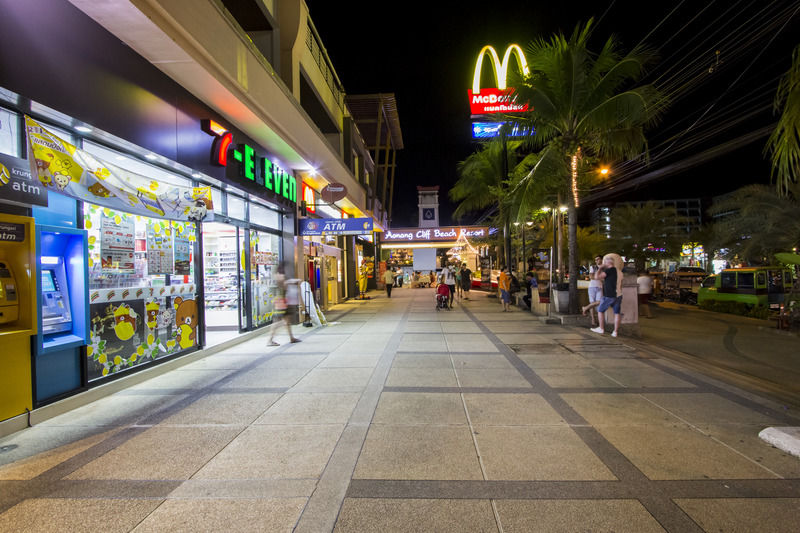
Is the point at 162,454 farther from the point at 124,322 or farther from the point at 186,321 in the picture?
the point at 186,321

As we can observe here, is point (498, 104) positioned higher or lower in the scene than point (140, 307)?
higher

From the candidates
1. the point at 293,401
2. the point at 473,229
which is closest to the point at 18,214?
the point at 293,401

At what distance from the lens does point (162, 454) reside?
376 centimetres

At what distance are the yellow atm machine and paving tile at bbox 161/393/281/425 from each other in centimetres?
149

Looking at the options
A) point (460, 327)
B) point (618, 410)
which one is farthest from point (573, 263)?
point (618, 410)

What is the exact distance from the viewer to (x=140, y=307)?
639cm

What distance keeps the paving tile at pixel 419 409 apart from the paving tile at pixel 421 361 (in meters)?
1.55

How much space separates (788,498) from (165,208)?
26.0 feet

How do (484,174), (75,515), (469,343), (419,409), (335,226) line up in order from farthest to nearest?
(484,174), (335,226), (469,343), (419,409), (75,515)

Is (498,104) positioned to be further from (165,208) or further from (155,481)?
(155,481)

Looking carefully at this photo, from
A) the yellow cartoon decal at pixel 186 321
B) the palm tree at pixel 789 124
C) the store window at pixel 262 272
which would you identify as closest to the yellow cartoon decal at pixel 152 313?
Answer: the yellow cartoon decal at pixel 186 321

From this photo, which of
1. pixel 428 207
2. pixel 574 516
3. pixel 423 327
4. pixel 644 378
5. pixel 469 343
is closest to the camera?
pixel 574 516

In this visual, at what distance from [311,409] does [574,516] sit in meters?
3.10

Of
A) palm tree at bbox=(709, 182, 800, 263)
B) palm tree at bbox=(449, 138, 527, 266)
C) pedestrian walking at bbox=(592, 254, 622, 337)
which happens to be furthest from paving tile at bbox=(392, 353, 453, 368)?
palm tree at bbox=(709, 182, 800, 263)
